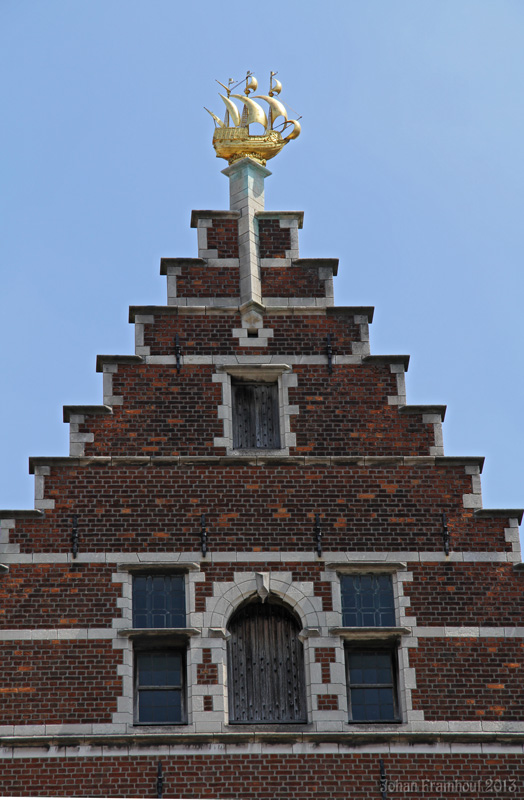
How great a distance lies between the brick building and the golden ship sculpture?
2054mm

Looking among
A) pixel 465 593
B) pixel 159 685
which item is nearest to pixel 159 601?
pixel 159 685

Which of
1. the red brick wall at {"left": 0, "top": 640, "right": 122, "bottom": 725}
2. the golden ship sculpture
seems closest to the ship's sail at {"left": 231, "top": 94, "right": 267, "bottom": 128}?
the golden ship sculpture

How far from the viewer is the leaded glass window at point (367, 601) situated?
67.0 ft

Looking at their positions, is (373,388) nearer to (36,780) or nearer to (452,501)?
(452,501)

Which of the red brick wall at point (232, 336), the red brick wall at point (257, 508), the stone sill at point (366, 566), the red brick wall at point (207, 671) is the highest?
the red brick wall at point (232, 336)

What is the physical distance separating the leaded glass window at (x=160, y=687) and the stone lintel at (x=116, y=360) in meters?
3.74

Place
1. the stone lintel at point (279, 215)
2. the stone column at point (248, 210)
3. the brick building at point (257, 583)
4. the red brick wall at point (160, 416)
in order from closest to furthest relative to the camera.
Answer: the brick building at point (257, 583)
the red brick wall at point (160, 416)
the stone column at point (248, 210)
the stone lintel at point (279, 215)

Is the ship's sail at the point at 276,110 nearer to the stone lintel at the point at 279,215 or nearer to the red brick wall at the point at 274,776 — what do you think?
the stone lintel at the point at 279,215

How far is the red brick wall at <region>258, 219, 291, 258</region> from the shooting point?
2294cm

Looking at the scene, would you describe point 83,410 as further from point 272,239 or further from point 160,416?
point 272,239

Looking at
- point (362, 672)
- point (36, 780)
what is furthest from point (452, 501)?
point (36, 780)

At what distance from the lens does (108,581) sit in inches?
800

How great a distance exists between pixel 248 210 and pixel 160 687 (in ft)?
21.9

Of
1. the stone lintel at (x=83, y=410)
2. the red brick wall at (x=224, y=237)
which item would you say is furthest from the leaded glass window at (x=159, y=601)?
the red brick wall at (x=224, y=237)
